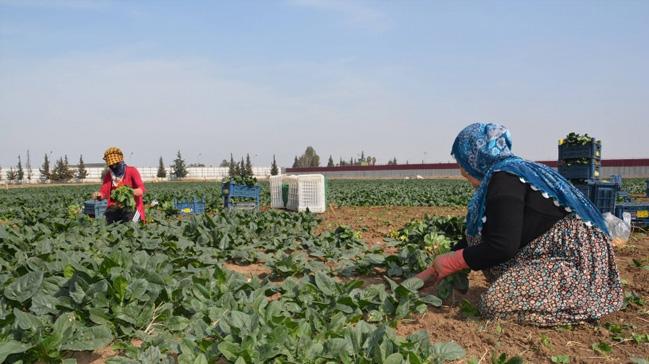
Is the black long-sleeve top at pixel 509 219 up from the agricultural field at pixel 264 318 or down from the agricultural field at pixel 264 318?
up

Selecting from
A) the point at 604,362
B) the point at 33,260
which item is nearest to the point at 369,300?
the point at 604,362

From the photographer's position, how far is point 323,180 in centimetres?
1299

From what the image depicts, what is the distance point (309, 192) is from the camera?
42.8 ft

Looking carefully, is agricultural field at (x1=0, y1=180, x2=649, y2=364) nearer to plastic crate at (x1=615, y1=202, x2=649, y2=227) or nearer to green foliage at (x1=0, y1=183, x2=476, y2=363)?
green foliage at (x1=0, y1=183, x2=476, y2=363)

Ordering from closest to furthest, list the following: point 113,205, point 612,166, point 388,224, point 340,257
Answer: point 340,257 → point 113,205 → point 388,224 → point 612,166

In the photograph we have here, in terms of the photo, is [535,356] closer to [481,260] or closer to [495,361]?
[495,361]

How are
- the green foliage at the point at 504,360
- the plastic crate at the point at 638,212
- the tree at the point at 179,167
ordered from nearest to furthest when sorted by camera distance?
the green foliage at the point at 504,360 < the plastic crate at the point at 638,212 < the tree at the point at 179,167

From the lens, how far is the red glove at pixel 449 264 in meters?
3.29

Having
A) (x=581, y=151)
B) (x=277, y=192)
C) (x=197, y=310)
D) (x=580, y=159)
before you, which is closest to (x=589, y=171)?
(x=580, y=159)

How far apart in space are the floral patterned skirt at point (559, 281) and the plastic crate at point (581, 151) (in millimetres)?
5853

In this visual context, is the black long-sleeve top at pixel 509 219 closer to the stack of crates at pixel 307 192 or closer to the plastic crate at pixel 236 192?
the stack of crates at pixel 307 192

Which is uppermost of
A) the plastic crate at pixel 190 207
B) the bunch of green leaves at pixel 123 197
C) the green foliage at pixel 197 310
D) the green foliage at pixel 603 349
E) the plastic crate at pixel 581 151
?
the plastic crate at pixel 581 151

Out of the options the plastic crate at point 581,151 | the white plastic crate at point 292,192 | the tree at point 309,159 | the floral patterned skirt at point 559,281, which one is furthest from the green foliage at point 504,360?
the tree at point 309,159

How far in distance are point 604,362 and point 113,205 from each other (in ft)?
21.7
